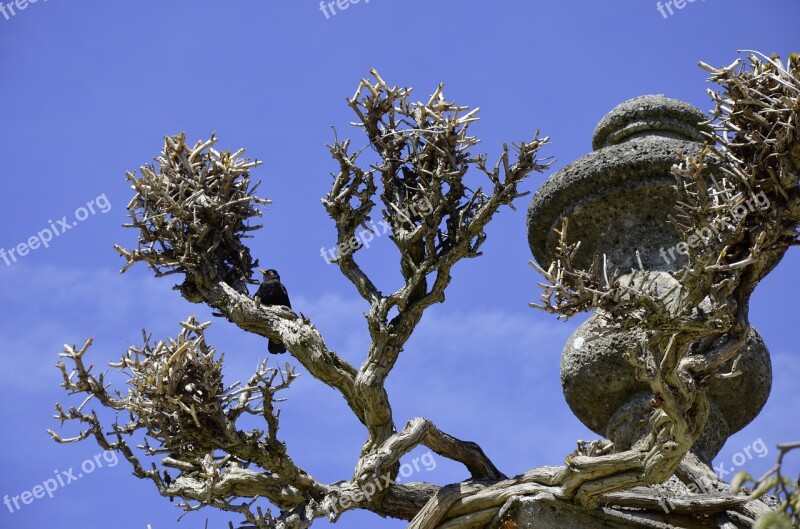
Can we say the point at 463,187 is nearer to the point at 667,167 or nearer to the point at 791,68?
the point at 667,167

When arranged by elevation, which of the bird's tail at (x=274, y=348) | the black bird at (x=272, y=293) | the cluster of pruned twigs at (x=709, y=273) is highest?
the black bird at (x=272, y=293)

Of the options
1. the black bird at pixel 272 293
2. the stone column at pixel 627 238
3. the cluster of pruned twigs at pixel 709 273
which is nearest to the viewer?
the cluster of pruned twigs at pixel 709 273

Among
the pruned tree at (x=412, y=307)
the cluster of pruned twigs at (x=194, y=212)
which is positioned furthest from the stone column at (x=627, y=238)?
the cluster of pruned twigs at (x=194, y=212)

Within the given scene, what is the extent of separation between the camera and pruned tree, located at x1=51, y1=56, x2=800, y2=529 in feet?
15.1

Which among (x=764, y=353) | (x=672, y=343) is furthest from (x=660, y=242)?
(x=672, y=343)

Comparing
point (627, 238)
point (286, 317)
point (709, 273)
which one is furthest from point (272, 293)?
point (709, 273)

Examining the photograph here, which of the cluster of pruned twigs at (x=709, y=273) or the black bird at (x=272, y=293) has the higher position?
the black bird at (x=272, y=293)

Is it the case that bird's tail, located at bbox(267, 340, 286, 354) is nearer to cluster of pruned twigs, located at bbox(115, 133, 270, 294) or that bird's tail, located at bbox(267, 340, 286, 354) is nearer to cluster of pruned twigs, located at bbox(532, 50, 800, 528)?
cluster of pruned twigs, located at bbox(115, 133, 270, 294)

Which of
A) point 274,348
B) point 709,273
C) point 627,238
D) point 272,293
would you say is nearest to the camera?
point 709,273

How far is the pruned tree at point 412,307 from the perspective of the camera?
4.62 metres

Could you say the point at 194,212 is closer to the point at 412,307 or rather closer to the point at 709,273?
the point at 412,307

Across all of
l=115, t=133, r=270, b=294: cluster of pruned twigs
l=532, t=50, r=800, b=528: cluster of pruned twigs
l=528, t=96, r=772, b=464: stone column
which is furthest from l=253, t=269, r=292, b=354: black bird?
l=532, t=50, r=800, b=528: cluster of pruned twigs

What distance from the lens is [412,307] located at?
5.51 meters

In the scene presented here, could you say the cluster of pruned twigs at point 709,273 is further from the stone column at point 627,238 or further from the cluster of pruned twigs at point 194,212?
the cluster of pruned twigs at point 194,212
